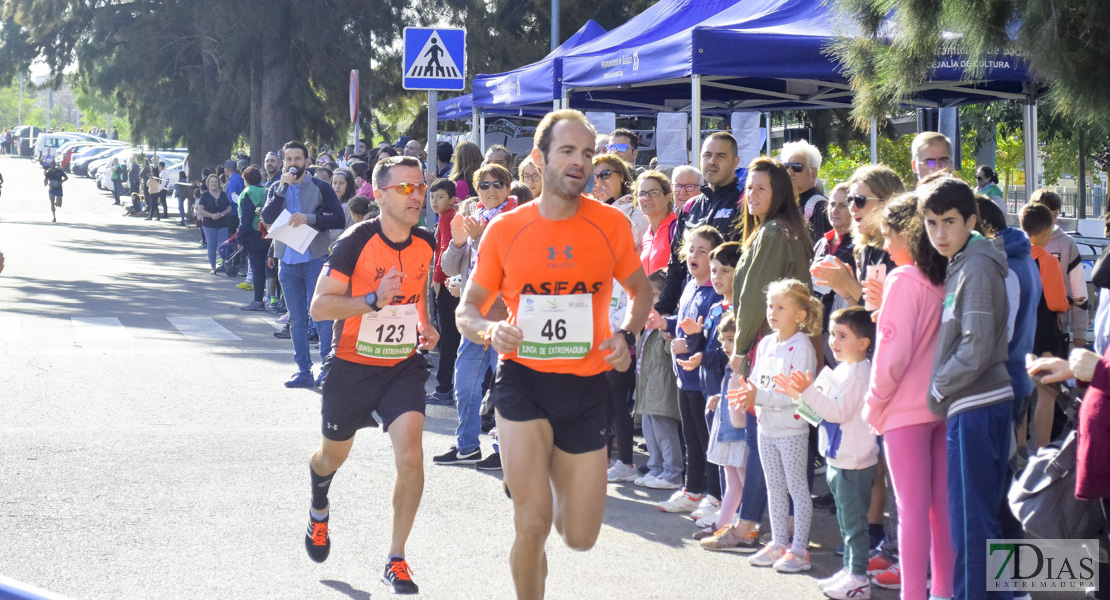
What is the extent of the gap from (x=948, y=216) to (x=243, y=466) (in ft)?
15.9

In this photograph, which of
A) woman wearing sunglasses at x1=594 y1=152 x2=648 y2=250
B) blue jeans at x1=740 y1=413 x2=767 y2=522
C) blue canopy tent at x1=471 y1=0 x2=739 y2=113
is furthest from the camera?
blue canopy tent at x1=471 y1=0 x2=739 y2=113

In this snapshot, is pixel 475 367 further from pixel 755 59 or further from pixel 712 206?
pixel 755 59

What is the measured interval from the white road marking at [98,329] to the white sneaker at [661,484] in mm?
7816

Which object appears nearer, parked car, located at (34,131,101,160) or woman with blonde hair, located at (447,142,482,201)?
woman with blonde hair, located at (447,142,482,201)

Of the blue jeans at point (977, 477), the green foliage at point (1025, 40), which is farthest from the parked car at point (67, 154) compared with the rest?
the blue jeans at point (977, 477)

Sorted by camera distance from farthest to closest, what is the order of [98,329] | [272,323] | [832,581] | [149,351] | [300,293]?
[272,323]
[98,329]
[149,351]
[300,293]
[832,581]

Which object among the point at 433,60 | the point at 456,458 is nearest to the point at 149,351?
the point at 433,60

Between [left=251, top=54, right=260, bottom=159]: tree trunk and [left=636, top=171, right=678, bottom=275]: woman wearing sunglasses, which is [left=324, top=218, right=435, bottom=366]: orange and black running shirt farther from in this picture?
[left=251, top=54, right=260, bottom=159]: tree trunk

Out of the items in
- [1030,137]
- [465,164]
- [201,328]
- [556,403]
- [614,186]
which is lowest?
[201,328]

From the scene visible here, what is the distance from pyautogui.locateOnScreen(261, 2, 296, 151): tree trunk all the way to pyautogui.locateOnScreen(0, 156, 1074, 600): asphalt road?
16.9 meters

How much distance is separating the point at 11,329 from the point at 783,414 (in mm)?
10584

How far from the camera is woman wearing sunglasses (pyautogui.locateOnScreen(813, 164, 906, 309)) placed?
5641mm

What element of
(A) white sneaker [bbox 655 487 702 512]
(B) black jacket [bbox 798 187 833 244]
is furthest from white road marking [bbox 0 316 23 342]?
(B) black jacket [bbox 798 187 833 244]

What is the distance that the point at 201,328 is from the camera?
1444 cm
